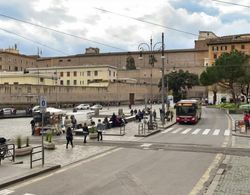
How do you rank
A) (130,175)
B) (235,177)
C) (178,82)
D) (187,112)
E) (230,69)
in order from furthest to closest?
(178,82) < (230,69) < (187,112) < (130,175) < (235,177)

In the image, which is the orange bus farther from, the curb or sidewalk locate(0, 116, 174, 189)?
the curb

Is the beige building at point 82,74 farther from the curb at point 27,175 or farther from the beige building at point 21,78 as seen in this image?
the curb at point 27,175

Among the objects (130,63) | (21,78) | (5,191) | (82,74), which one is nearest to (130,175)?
(5,191)

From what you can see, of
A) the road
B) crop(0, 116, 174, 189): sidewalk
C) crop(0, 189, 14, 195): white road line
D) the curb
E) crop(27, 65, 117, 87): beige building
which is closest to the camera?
crop(0, 189, 14, 195): white road line

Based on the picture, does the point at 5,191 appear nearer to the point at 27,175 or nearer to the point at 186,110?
the point at 27,175

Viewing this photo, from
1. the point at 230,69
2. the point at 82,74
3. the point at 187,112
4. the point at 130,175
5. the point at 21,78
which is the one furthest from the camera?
the point at 82,74

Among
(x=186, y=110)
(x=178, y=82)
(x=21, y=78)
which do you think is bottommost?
(x=186, y=110)

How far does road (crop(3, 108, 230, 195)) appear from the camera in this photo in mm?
12742

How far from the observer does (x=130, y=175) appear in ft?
49.8

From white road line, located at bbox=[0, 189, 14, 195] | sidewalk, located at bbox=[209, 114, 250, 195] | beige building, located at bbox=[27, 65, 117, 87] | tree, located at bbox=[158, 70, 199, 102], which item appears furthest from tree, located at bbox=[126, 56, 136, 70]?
white road line, located at bbox=[0, 189, 14, 195]

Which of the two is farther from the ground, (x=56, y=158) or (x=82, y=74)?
(x=82, y=74)

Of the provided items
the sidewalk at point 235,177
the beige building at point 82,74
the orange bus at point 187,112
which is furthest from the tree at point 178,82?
the sidewalk at point 235,177

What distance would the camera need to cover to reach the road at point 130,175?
12.7 meters

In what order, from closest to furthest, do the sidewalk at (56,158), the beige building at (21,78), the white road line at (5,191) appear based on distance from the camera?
the white road line at (5,191), the sidewalk at (56,158), the beige building at (21,78)
